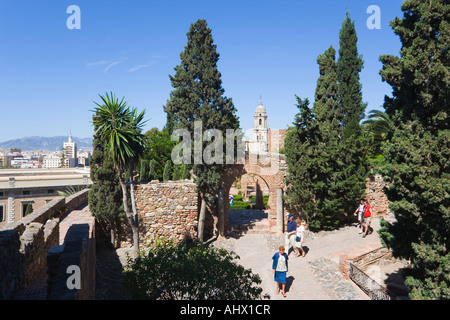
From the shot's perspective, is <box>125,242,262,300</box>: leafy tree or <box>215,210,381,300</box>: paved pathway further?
<box>215,210,381,300</box>: paved pathway

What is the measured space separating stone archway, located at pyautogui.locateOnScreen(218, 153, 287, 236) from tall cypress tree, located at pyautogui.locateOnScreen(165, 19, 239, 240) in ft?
2.94

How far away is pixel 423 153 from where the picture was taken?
8.34m

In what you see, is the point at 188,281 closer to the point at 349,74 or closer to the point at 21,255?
the point at 21,255

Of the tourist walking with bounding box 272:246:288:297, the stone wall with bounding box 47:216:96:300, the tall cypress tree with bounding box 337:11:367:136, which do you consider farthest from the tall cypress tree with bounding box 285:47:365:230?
the stone wall with bounding box 47:216:96:300

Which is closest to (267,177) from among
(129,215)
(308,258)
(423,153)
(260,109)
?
(308,258)

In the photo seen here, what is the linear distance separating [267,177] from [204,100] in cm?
577

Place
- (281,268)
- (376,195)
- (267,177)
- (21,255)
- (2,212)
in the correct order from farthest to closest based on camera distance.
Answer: (2,212), (267,177), (376,195), (281,268), (21,255)

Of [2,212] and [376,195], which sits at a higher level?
[376,195]

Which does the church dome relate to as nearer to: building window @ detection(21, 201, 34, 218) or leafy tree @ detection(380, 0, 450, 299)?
building window @ detection(21, 201, 34, 218)

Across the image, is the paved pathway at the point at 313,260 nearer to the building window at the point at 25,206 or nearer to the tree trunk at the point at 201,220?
the tree trunk at the point at 201,220

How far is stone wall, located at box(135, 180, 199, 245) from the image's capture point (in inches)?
656
